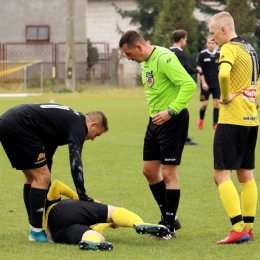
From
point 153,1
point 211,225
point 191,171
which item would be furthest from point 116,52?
point 211,225

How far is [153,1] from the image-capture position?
125ft

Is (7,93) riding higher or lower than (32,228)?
lower

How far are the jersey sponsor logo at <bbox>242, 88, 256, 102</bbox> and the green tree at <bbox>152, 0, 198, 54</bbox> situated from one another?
1168 inches

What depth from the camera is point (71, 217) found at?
21.1 feet

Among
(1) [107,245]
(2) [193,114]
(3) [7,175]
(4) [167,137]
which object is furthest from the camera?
(2) [193,114]

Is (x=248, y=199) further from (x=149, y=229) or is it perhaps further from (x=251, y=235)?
(x=149, y=229)

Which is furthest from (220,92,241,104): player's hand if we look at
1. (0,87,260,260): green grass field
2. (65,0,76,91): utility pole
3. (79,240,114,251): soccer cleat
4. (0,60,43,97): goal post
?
(65,0,76,91): utility pole

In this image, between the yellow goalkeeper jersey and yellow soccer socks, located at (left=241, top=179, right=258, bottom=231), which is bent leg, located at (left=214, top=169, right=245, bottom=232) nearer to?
yellow soccer socks, located at (left=241, top=179, right=258, bottom=231)

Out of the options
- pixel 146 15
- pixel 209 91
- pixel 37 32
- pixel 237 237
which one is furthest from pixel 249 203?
pixel 37 32

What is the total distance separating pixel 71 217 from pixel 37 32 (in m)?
37.8

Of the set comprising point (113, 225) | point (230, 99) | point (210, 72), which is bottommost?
point (113, 225)

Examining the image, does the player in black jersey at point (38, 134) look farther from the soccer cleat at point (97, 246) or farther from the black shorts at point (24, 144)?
the soccer cleat at point (97, 246)

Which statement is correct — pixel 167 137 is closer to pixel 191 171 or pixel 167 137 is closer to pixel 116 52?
pixel 191 171

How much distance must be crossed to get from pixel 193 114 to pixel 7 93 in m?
11.7
